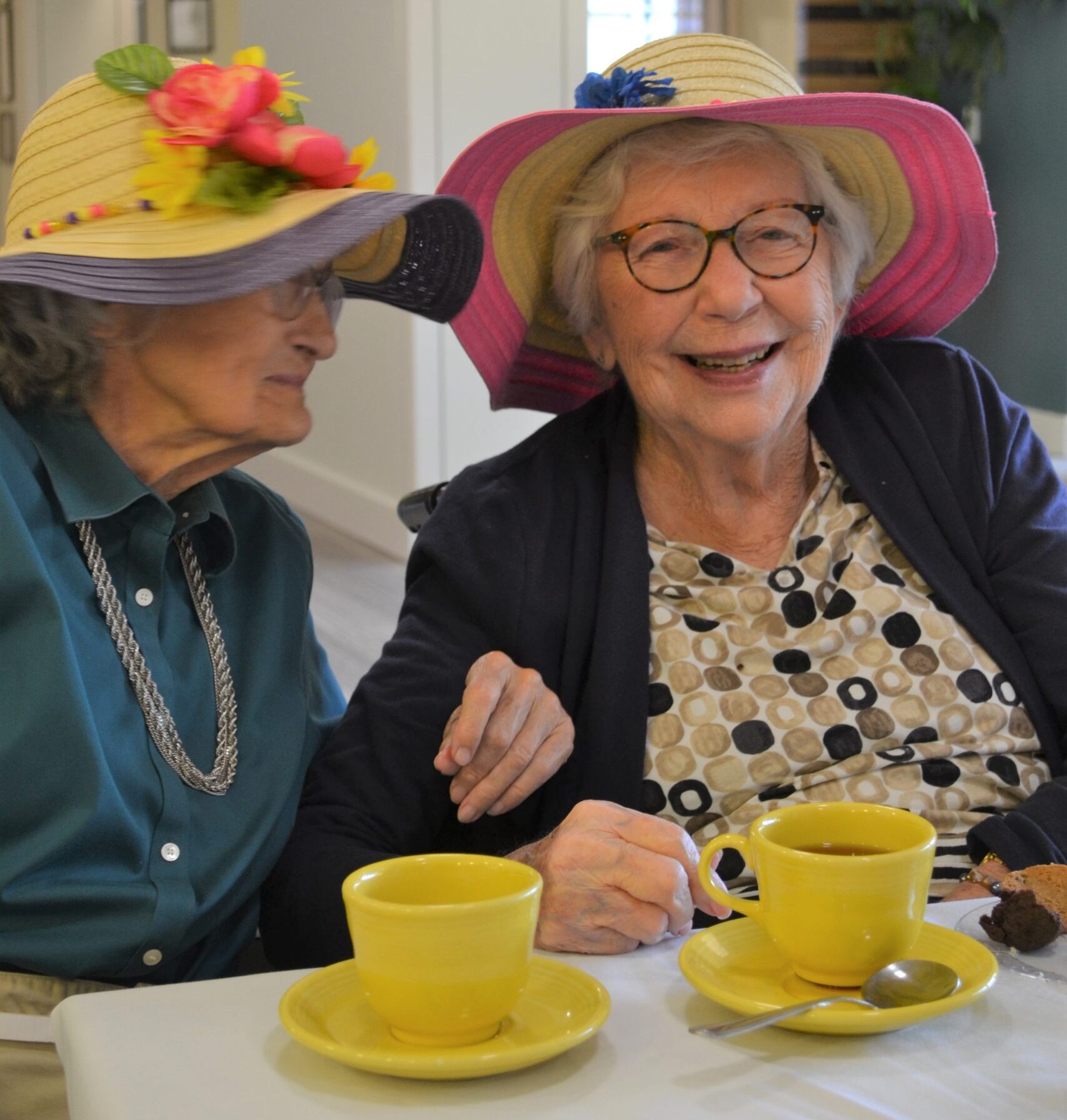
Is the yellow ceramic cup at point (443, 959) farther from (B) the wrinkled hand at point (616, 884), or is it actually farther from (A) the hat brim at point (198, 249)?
(A) the hat brim at point (198, 249)

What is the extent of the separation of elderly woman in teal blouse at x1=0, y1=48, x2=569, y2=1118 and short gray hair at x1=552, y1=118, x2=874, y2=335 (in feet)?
1.22

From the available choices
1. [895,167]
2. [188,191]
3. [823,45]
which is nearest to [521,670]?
[188,191]

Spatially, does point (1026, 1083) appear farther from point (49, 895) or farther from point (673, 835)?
point (49, 895)

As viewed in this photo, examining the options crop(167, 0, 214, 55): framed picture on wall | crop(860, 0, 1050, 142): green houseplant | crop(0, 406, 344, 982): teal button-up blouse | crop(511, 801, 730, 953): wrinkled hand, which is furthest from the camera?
crop(167, 0, 214, 55): framed picture on wall

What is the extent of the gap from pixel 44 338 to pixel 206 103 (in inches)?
9.9

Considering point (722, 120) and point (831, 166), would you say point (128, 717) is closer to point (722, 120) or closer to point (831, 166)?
point (722, 120)

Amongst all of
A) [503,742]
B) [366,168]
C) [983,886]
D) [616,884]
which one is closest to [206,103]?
[366,168]

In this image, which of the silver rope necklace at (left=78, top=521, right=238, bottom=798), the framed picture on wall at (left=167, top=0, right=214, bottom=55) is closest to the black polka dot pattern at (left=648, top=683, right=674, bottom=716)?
the silver rope necklace at (left=78, top=521, right=238, bottom=798)

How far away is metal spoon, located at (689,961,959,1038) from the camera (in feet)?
2.78

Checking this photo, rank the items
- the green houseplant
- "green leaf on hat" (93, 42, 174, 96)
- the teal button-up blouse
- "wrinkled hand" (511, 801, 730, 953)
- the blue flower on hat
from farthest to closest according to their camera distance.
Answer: the green houseplant
the blue flower on hat
"green leaf on hat" (93, 42, 174, 96)
the teal button-up blouse
"wrinkled hand" (511, 801, 730, 953)

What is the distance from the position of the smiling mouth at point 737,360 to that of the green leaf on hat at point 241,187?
21.6 inches

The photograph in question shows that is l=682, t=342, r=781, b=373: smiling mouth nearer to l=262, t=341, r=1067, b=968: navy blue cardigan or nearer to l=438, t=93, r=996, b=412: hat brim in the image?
l=262, t=341, r=1067, b=968: navy blue cardigan

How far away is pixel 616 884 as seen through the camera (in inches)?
43.4

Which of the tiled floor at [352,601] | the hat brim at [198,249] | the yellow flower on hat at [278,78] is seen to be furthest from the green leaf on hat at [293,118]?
the tiled floor at [352,601]
